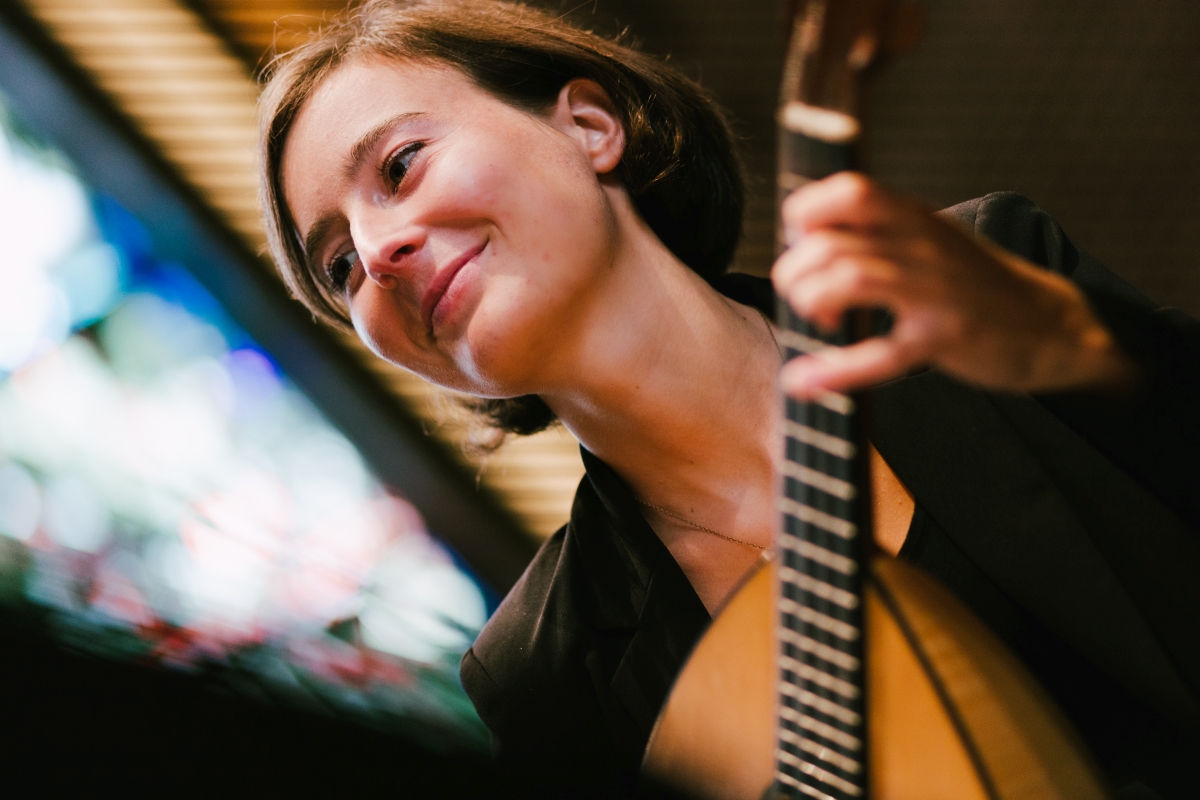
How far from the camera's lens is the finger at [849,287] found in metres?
0.48

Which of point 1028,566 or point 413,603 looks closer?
point 1028,566

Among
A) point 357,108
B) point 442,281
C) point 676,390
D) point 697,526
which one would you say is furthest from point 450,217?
point 697,526

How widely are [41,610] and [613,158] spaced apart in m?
0.94

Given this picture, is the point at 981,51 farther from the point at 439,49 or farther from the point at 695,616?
the point at 695,616

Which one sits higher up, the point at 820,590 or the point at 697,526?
the point at 820,590

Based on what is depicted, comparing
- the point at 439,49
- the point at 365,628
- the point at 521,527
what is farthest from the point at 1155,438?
the point at 365,628

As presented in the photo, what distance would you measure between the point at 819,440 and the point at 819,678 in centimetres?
18

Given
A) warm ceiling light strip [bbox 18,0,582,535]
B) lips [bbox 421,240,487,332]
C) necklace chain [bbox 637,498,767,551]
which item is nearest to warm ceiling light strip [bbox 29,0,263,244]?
warm ceiling light strip [bbox 18,0,582,535]

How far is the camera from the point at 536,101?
1.21 meters

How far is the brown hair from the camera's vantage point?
47.1 inches

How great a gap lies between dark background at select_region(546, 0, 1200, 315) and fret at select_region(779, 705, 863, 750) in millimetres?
2082

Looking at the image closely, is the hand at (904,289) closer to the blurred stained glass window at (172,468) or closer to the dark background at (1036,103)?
the dark background at (1036,103)

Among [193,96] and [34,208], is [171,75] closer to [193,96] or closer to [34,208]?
[193,96]

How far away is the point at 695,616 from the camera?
1146 mm
